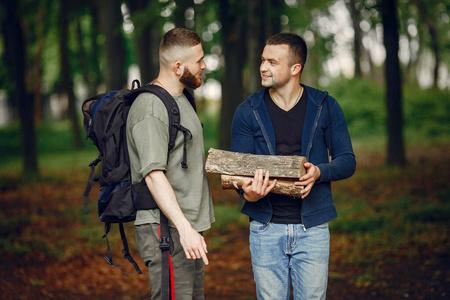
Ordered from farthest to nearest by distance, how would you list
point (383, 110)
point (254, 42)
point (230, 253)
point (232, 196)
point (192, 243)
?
point (383, 110) → point (232, 196) → point (254, 42) → point (230, 253) → point (192, 243)

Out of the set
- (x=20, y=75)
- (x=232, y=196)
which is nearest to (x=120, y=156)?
(x=232, y=196)

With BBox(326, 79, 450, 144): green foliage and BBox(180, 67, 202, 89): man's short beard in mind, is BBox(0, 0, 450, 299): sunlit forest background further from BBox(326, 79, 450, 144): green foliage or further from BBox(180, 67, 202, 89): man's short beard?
BBox(180, 67, 202, 89): man's short beard

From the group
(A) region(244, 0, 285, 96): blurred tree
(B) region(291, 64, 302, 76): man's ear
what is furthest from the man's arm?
(A) region(244, 0, 285, 96): blurred tree

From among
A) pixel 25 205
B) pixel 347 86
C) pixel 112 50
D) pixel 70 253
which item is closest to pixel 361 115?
pixel 347 86

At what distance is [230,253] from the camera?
8.23 metres

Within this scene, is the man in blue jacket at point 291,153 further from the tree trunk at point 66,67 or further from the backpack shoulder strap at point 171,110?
the tree trunk at point 66,67

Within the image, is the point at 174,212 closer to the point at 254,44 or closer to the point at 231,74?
the point at 254,44

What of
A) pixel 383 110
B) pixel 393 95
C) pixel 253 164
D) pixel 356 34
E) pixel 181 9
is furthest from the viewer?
pixel 356 34

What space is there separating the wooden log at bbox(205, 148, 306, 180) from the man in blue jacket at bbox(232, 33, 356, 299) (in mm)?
218

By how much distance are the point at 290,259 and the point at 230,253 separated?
491cm

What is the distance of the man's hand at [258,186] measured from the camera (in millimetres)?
3061

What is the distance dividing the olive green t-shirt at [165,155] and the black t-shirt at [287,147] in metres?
0.48

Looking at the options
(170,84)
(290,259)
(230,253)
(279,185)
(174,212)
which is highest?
(170,84)

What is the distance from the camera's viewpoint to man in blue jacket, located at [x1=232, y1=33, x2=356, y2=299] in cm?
335
